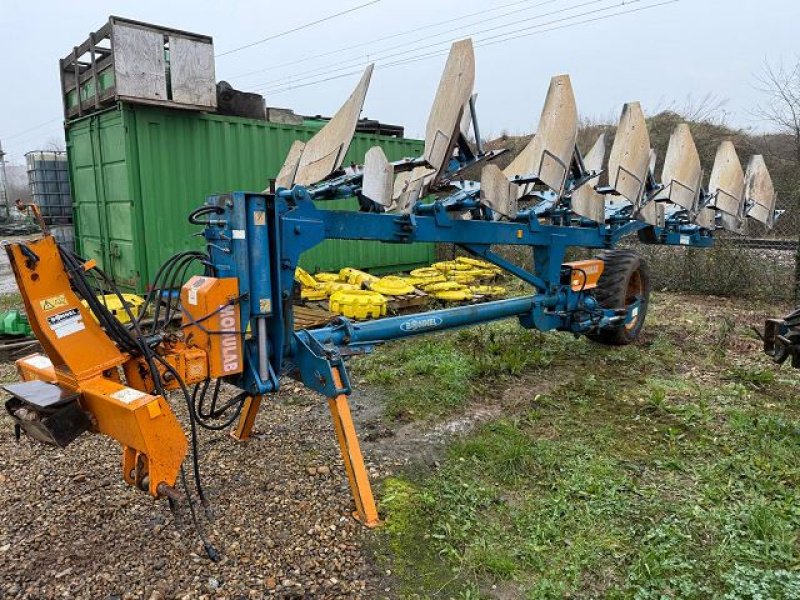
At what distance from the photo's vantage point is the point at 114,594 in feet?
8.50

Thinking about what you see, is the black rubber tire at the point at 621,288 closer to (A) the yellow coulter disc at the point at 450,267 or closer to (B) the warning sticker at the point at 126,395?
(A) the yellow coulter disc at the point at 450,267

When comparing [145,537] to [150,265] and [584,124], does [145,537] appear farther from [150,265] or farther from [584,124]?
[584,124]

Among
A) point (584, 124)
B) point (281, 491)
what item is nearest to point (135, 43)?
point (281, 491)

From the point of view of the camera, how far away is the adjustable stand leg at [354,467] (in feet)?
10.2

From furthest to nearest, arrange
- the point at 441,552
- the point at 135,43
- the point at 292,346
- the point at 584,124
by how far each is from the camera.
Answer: the point at 584,124, the point at 135,43, the point at 292,346, the point at 441,552

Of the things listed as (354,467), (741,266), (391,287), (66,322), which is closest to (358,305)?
(391,287)

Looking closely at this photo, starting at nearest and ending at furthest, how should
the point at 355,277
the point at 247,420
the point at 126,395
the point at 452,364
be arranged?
the point at 126,395 → the point at 247,420 → the point at 452,364 → the point at 355,277

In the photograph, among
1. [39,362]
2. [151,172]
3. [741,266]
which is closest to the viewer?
[39,362]

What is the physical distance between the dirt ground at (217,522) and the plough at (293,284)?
311mm

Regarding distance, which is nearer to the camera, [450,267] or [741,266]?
[741,266]

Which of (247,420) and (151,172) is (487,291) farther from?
(247,420)

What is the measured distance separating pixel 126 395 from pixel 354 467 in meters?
1.25

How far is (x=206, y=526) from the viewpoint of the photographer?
3078 millimetres

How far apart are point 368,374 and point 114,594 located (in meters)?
3.20
